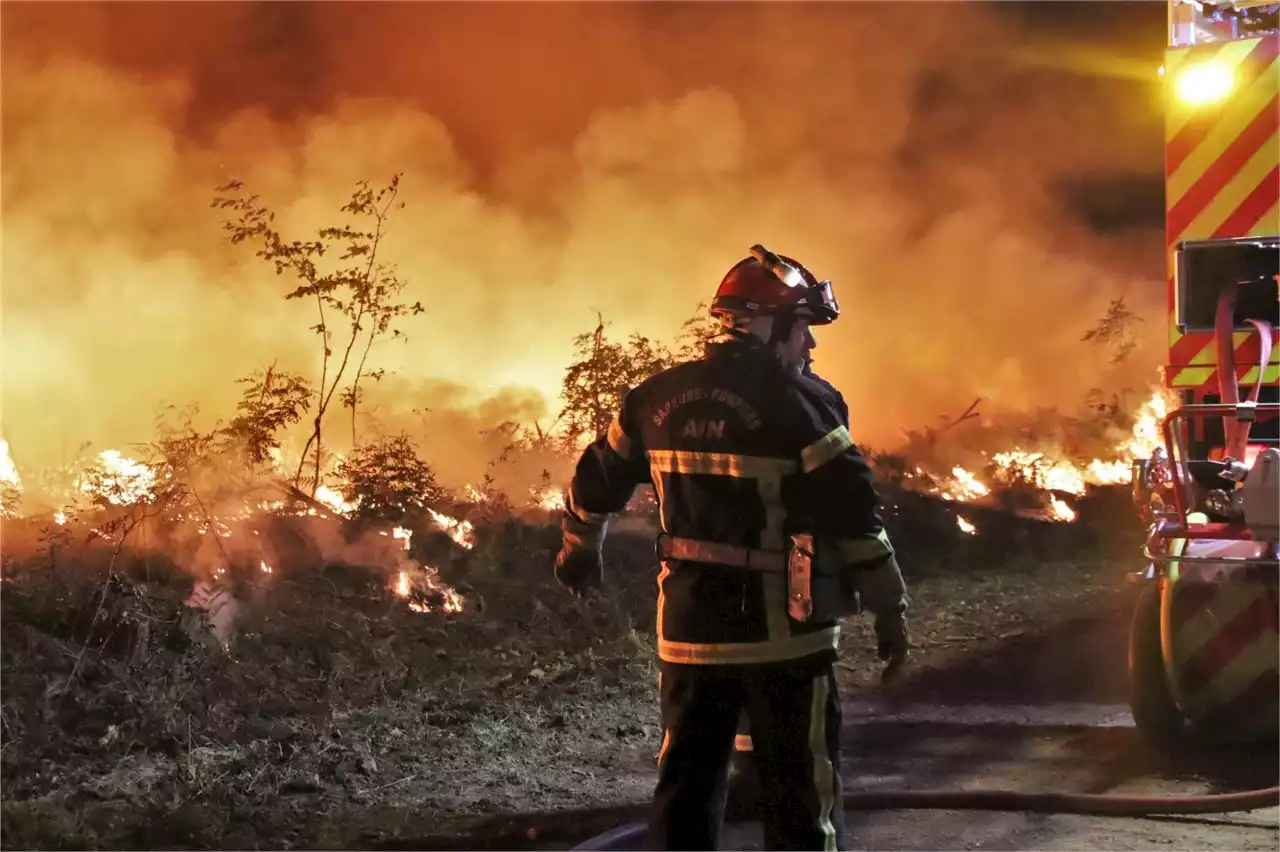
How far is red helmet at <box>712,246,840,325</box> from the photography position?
114 inches

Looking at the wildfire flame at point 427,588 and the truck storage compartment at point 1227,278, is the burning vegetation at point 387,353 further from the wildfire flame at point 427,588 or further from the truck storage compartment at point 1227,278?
the truck storage compartment at point 1227,278

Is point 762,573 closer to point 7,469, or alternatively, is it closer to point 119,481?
point 119,481

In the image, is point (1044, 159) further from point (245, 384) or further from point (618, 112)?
point (245, 384)

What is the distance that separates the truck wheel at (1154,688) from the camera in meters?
4.54

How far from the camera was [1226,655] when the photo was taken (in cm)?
432

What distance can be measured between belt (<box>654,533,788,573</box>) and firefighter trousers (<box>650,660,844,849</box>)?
0.26m

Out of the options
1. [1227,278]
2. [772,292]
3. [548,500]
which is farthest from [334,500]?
[1227,278]

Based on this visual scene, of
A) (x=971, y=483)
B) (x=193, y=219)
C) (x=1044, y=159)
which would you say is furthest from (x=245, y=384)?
(x=1044, y=159)

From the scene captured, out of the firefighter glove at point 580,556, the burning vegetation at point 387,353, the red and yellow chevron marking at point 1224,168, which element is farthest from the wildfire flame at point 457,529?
the red and yellow chevron marking at point 1224,168

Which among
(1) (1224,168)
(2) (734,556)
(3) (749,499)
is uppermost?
(1) (1224,168)

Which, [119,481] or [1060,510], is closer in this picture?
[119,481]

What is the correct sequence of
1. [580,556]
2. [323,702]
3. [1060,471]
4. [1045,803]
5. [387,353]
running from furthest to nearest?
1. [1060,471]
2. [387,353]
3. [323,702]
4. [1045,803]
5. [580,556]

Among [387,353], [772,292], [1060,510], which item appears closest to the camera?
[772,292]

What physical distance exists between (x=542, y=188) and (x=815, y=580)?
5082 mm
